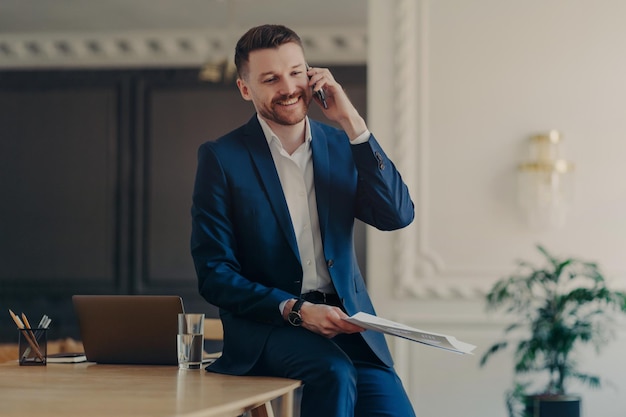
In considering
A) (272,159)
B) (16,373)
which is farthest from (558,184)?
(16,373)

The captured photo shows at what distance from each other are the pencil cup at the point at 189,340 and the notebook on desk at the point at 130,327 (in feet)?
0.39

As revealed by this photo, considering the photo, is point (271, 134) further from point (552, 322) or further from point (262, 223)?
point (552, 322)

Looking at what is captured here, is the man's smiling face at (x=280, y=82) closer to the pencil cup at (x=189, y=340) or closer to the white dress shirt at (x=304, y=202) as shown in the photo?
the white dress shirt at (x=304, y=202)

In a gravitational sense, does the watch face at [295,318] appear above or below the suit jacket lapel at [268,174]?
below

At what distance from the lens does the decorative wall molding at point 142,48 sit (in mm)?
6426

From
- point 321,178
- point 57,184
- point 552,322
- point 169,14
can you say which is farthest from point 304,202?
point 57,184

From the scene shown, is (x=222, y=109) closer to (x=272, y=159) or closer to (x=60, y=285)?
(x=60, y=285)

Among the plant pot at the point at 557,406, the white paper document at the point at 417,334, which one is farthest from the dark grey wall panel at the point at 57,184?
the white paper document at the point at 417,334

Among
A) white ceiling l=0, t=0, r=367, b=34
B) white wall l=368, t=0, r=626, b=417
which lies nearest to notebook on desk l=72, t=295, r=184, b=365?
white wall l=368, t=0, r=626, b=417

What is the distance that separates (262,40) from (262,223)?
1.23 feet

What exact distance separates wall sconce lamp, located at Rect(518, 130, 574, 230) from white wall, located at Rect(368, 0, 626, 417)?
6cm

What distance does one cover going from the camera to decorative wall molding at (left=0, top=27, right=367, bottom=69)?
6.43 m

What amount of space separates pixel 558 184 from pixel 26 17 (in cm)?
396

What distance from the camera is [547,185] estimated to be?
4.30 meters
